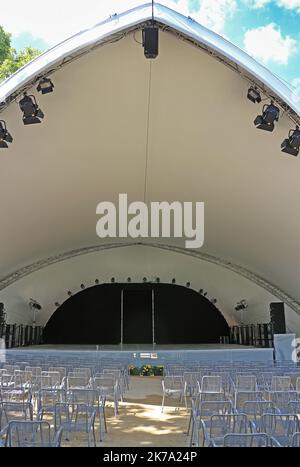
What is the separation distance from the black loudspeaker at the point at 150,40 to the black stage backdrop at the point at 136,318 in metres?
15.7

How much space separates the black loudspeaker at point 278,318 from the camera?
15.6 meters

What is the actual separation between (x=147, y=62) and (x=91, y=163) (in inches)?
139

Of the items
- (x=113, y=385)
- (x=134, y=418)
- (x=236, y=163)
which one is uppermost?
(x=236, y=163)

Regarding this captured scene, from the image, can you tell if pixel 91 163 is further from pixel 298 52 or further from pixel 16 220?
pixel 298 52

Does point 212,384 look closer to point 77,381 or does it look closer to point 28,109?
point 77,381

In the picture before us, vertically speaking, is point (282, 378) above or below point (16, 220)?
below

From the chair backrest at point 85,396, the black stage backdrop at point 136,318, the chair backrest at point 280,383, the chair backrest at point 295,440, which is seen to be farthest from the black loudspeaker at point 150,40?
the black stage backdrop at point 136,318

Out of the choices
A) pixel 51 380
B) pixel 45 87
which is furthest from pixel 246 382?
pixel 45 87

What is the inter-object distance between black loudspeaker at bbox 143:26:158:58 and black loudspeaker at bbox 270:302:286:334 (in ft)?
38.0

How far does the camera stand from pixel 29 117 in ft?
25.9

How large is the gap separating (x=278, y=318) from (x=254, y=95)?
10462 mm

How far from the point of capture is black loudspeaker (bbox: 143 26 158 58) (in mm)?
7016

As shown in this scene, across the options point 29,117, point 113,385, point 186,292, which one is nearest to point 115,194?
point 29,117

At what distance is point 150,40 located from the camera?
23.0 feet
